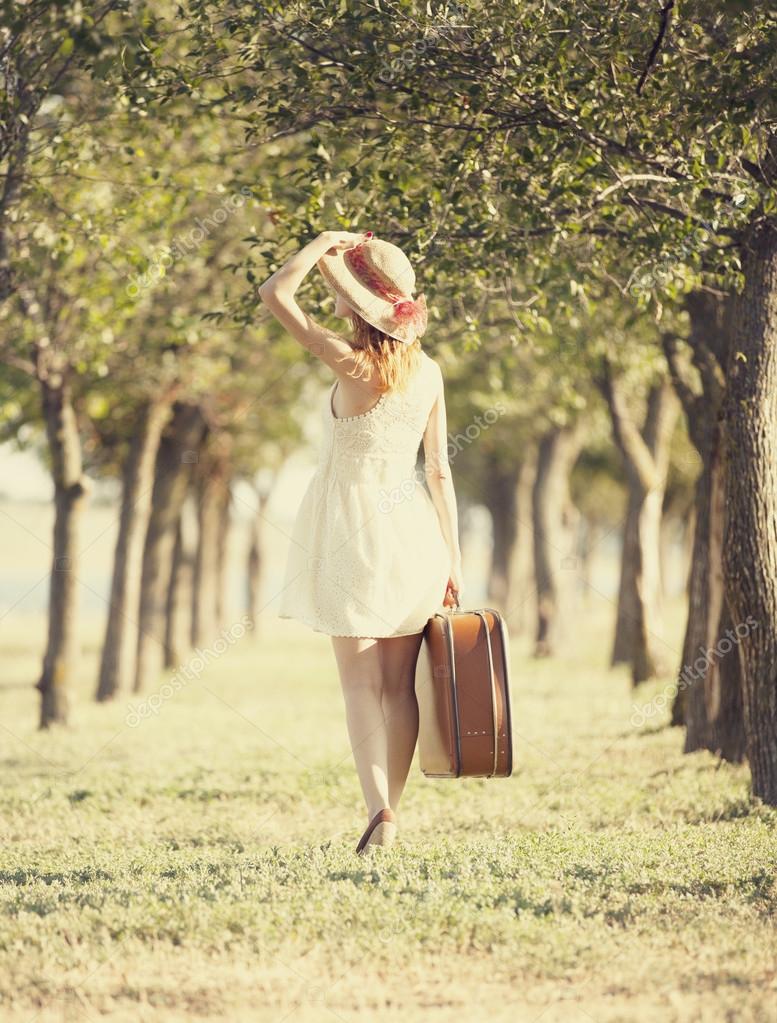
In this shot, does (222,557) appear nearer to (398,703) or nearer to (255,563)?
(255,563)

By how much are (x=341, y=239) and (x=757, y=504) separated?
3.38 metres

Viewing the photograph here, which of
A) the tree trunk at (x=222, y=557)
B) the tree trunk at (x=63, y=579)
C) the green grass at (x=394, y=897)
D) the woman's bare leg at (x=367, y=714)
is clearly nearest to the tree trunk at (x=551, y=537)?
the tree trunk at (x=222, y=557)

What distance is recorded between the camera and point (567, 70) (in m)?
7.50

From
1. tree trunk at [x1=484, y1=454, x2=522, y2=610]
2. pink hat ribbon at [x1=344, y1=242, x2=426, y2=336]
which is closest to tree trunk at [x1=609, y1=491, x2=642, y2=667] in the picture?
tree trunk at [x1=484, y1=454, x2=522, y2=610]

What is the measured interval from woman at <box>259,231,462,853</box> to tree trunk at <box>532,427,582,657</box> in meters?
18.0

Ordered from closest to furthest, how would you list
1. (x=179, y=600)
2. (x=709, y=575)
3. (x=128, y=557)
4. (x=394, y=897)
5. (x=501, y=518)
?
(x=394, y=897)
(x=709, y=575)
(x=128, y=557)
(x=179, y=600)
(x=501, y=518)

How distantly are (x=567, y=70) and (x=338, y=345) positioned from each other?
265cm

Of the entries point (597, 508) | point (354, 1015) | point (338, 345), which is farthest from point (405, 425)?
point (597, 508)

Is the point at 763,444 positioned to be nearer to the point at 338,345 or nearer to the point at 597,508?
the point at 338,345

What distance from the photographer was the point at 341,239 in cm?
625

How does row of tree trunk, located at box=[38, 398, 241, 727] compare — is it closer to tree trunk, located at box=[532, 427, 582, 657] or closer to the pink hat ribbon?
tree trunk, located at box=[532, 427, 582, 657]

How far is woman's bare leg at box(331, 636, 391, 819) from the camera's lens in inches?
247

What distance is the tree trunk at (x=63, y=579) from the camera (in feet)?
47.7

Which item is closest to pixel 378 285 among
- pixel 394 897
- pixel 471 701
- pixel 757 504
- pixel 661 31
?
pixel 471 701
